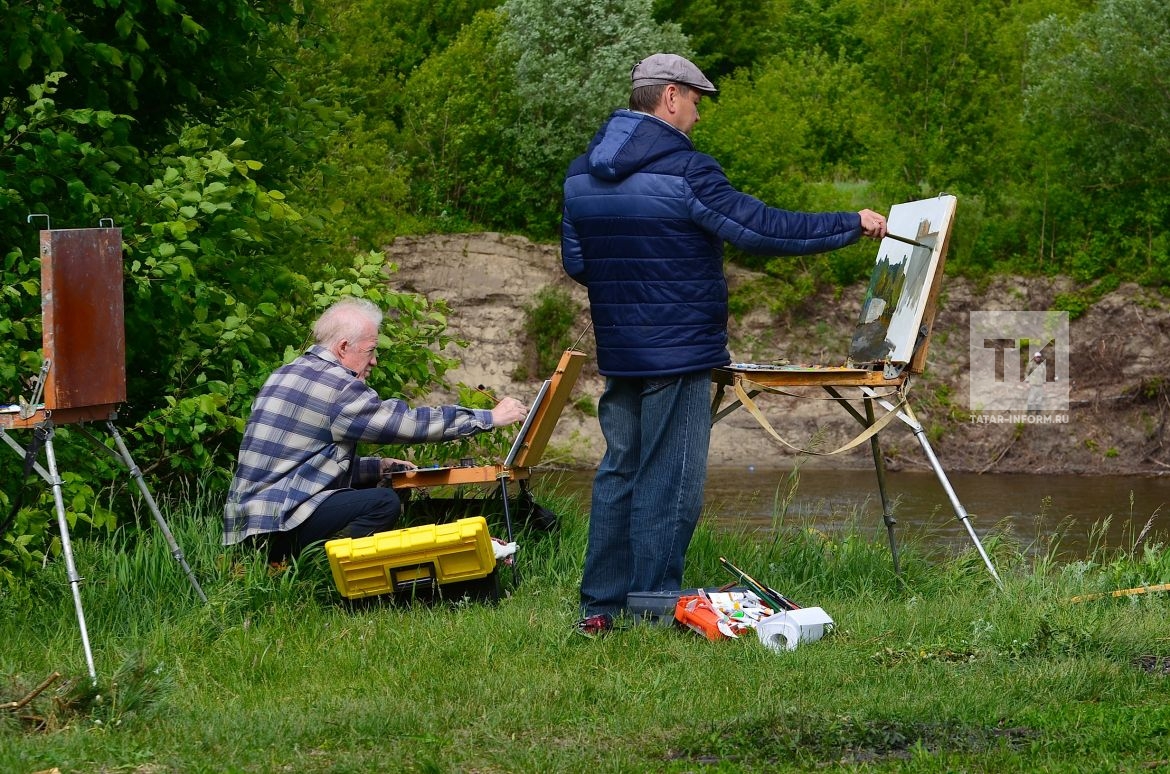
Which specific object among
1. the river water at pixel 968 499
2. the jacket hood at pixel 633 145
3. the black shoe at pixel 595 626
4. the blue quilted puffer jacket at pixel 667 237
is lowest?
the river water at pixel 968 499

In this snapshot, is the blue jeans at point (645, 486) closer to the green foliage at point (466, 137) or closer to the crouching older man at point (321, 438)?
the crouching older man at point (321, 438)

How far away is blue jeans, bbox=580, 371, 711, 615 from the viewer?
555cm

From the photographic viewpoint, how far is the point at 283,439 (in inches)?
236

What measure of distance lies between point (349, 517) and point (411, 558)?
17.3 inches

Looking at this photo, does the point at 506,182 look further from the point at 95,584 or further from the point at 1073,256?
the point at 95,584

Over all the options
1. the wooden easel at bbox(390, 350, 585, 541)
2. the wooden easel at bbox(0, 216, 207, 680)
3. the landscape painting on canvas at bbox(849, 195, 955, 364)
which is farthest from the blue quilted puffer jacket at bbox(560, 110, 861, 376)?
the wooden easel at bbox(0, 216, 207, 680)

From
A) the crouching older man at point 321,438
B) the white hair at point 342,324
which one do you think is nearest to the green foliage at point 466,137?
the white hair at point 342,324

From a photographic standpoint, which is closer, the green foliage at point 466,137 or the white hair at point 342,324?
the white hair at point 342,324

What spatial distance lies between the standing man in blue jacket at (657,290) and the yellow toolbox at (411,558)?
462 mm

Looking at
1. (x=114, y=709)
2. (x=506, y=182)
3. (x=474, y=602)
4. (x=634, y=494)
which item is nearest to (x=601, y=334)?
(x=634, y=494)

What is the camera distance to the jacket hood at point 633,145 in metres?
5.45

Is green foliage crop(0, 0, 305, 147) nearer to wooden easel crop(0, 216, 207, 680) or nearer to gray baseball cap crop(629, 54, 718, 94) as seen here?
Answer: wooden easel crop(0, 216, 207, 680)

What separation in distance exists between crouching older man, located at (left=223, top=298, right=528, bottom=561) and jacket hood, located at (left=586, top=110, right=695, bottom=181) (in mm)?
1088

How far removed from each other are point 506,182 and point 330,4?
3.78 m
